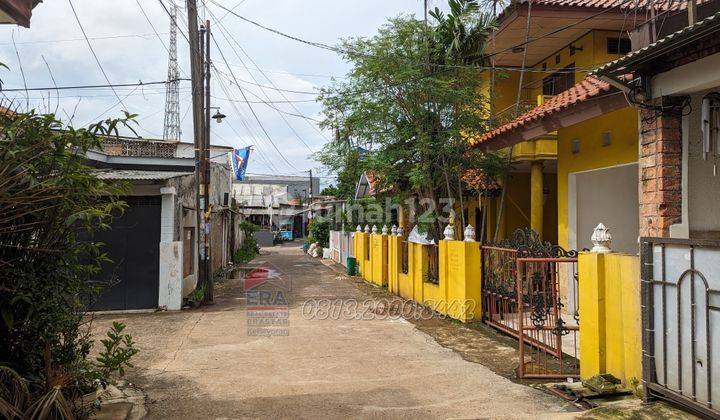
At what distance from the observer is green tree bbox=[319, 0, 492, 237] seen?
35.8ft

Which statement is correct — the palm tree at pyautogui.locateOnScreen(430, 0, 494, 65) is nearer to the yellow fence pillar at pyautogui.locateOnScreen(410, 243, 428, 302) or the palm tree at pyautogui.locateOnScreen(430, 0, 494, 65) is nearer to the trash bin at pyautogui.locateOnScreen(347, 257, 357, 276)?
the yellow fence pillar at pyautogui.locateOnScreen(410, 243, 428, 302)

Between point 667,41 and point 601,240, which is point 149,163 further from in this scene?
point 667,41

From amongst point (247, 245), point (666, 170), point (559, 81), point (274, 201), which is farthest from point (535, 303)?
point (274, 201)

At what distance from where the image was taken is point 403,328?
8977 mm

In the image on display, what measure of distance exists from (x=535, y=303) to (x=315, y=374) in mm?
2864

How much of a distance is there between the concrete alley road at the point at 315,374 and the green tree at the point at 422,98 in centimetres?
365

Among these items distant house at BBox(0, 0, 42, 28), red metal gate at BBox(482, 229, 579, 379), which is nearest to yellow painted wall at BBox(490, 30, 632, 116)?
red metal gate at BBox(482, 229, 579, 379)

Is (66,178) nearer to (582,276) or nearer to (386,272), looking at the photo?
(582,276)

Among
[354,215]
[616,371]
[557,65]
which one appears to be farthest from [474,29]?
[354,215]

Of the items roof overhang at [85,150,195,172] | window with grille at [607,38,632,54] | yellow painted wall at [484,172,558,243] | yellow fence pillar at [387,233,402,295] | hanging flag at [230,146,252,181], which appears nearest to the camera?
window with grille at [607,38,632,54]

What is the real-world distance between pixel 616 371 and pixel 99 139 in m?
5.37

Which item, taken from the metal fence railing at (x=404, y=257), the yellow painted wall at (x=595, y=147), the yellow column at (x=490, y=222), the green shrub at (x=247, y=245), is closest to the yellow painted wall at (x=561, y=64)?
the yellow painted wall at (x=595, y=147)

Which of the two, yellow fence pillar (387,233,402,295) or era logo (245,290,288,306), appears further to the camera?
yellow fence pillar (387,233,402,295)

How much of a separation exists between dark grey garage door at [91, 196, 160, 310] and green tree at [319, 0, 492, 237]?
15.7 ft
